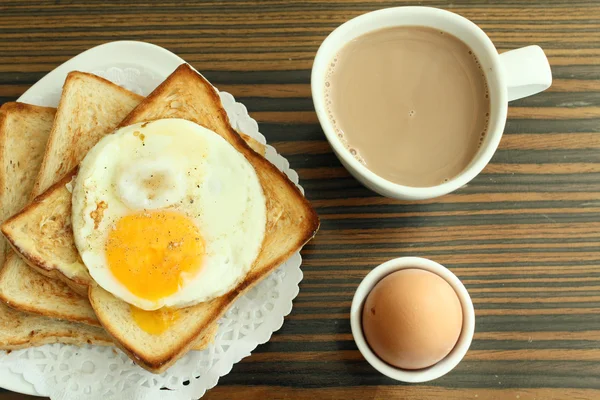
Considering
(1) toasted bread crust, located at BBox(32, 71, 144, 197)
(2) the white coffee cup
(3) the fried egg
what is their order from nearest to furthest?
(2) the white coffee cup < (3) the fried egg < (1) toasted bread crust, located at BBox(32, 71, 144, 197)

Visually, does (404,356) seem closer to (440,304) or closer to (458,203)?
(440,304)

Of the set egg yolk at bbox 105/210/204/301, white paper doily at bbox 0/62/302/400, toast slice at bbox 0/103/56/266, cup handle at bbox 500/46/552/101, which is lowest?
white paper doily at bbox 0/62/302/400

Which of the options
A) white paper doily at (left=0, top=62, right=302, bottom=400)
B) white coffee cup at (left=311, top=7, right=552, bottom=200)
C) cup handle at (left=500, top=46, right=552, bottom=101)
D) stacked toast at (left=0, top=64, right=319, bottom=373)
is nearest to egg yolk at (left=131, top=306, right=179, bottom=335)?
stacked toast at (left=0, top=64, right=319, bottom=373)

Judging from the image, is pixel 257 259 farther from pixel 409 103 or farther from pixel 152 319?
pixel 409 103

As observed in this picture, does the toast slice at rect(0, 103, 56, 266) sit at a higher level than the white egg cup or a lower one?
higher

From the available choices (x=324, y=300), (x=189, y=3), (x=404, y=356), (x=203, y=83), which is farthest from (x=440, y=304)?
(x=189, y=3)

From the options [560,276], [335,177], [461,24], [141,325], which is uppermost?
[461,24]

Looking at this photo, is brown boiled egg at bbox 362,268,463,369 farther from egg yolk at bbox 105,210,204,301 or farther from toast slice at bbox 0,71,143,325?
toast slice at bbox 0,71,143,325
